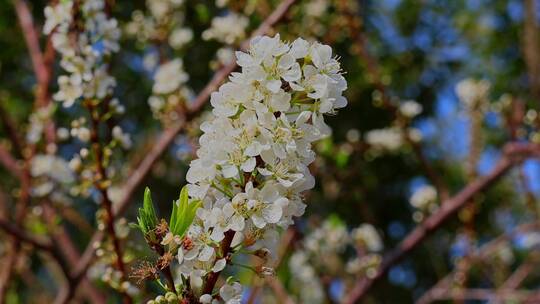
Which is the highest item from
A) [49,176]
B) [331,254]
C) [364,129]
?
[49,176]

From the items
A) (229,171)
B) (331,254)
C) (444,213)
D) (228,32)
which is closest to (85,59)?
(228,32)

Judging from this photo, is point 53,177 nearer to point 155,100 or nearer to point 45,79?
point 45,79

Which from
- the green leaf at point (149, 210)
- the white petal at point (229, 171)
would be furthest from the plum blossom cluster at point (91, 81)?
the white petal at point (229, 171)

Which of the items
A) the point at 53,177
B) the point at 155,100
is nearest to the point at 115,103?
the point at 155,100

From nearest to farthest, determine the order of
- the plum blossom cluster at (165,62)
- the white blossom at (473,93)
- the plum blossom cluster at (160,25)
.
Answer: the plum blossom cluster at (165,62), the plum blossom cluster at (160,25), the white blossom at (473,93)

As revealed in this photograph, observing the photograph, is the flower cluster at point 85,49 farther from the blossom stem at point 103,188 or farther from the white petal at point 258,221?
the white petal at point 258,221

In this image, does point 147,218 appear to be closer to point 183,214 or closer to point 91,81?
point 183,214

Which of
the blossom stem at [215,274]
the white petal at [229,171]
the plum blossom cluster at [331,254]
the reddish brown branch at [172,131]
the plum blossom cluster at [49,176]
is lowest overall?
the plum blossom cluster at [331,254]
